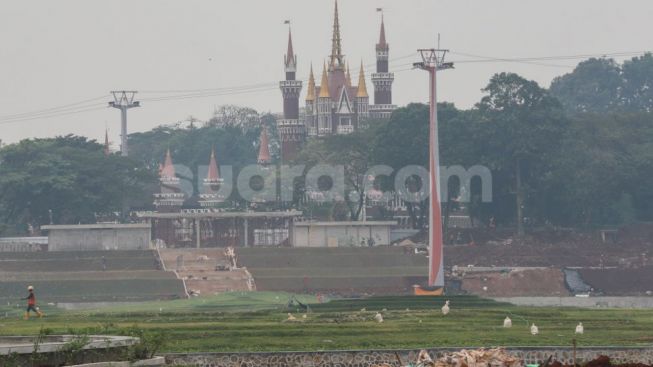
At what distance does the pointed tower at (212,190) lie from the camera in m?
140

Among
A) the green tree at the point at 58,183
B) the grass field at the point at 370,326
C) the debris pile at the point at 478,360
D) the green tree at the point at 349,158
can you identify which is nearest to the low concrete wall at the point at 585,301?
the grass field at the point at 370,326

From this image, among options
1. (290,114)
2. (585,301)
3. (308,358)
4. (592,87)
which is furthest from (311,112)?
(308,358)

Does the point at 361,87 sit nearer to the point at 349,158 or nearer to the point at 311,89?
the point at 311,89

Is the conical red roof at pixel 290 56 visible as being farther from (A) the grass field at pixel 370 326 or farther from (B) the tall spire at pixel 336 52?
(A) the grass field at pixel 370 326

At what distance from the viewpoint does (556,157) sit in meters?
117

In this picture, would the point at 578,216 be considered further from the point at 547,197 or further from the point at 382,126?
the point at 382,126

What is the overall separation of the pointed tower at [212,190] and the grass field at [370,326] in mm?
72547

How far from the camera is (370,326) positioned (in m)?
50.3

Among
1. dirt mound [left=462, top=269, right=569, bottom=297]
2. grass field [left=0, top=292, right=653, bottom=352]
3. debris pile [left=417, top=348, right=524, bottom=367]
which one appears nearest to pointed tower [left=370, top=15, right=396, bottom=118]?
dirt mound [left=462, top=269, right=569, bottom=297]

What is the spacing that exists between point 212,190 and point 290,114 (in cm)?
1231

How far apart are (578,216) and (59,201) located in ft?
105

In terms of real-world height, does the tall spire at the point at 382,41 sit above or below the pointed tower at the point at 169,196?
above

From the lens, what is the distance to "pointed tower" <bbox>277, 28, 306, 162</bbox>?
150625 millimetres

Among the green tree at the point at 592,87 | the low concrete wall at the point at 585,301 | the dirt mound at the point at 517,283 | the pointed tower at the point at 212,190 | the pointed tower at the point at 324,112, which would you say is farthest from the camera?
the green tree at the point at 592,87
